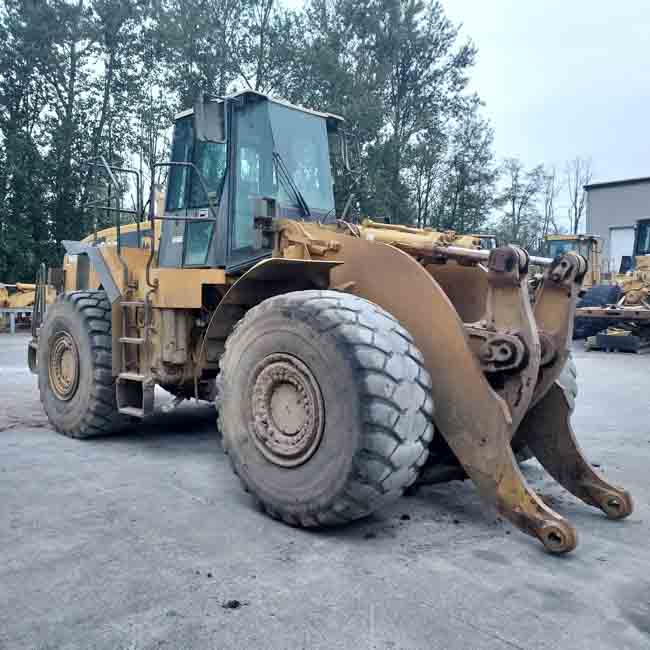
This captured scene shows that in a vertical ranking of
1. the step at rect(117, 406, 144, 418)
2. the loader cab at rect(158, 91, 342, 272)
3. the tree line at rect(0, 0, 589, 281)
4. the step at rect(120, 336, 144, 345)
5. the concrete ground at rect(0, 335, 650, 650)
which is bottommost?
the concrete ground at rect(0, 335, 650, 650)

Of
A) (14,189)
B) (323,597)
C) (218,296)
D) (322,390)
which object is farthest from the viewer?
(14,189)

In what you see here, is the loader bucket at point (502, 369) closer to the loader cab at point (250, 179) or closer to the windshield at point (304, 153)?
the loader cab at point (250, 179)

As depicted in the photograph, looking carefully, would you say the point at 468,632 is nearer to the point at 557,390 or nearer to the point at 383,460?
the point at 383,460

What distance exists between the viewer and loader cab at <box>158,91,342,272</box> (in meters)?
5.48

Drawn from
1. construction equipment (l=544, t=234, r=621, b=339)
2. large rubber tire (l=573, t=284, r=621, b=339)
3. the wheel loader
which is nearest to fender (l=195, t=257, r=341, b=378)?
the wheel loader

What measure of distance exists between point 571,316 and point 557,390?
615 mm

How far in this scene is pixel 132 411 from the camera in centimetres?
579

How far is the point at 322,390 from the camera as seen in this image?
12.3 ft

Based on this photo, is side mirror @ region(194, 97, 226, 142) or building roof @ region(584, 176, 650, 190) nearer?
side mirror @ region(194, 97, 226, 142)

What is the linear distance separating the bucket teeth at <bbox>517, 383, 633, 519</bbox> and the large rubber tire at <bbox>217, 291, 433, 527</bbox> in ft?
3.64

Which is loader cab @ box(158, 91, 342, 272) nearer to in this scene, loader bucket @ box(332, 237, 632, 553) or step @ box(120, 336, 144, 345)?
step @ box(120, 336, 144, 345)

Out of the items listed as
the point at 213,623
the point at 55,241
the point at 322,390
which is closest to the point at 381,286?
the point at 322,390

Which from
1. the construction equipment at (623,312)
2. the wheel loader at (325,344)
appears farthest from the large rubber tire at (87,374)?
the construction equipment at (623,312)

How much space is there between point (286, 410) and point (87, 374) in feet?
9.34
